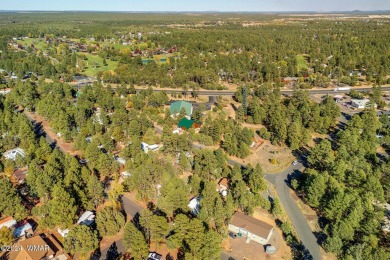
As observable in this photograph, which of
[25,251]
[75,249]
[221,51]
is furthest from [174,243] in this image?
[221,51]

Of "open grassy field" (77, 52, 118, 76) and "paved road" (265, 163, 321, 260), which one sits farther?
"open grassy field" (77, 52, 118, 76)

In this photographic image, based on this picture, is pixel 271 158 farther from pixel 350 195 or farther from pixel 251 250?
pixel 251 250

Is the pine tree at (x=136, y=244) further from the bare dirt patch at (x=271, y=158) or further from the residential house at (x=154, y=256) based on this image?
the bare dirt patch at (x=271, y=158)

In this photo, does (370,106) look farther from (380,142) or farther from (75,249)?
(75,249)

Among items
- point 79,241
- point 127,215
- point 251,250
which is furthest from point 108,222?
point 251,250

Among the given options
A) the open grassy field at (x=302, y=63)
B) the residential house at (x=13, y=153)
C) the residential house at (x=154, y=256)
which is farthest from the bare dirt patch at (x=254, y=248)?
the open grassy field at (x=302, y=63)

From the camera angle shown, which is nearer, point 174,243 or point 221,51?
point 174,243

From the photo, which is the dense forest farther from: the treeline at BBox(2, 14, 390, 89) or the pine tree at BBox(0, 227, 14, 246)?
the treeline at BBox(2, 14, 390, 89)

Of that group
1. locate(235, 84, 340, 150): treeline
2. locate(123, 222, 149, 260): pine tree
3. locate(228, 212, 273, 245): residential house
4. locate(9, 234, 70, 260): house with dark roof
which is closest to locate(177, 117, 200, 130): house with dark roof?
locate(235, 84, 340, 150): treeline
